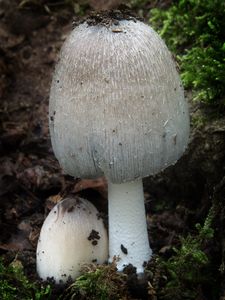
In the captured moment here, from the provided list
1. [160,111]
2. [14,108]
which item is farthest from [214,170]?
[14,108]

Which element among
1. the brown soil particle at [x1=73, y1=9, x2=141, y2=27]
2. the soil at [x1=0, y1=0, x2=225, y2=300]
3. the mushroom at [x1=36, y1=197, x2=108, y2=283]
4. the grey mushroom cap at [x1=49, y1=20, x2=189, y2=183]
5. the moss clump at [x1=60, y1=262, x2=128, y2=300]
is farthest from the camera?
the soil at [x1=0, y1=0, x2=225, y2=300]

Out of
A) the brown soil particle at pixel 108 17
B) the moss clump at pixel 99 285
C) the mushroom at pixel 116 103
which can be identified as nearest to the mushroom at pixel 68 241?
the moss clump at pixel 99 285

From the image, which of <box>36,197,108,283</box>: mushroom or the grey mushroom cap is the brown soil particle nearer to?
the grey mushroom cap

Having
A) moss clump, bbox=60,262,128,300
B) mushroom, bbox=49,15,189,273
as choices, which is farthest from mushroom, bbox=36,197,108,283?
mushroom, bbox=49,15,189,273

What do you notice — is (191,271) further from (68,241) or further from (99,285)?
(68,241)

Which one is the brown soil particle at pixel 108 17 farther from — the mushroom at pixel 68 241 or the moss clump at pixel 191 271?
the moss clump at pixel 191 271
